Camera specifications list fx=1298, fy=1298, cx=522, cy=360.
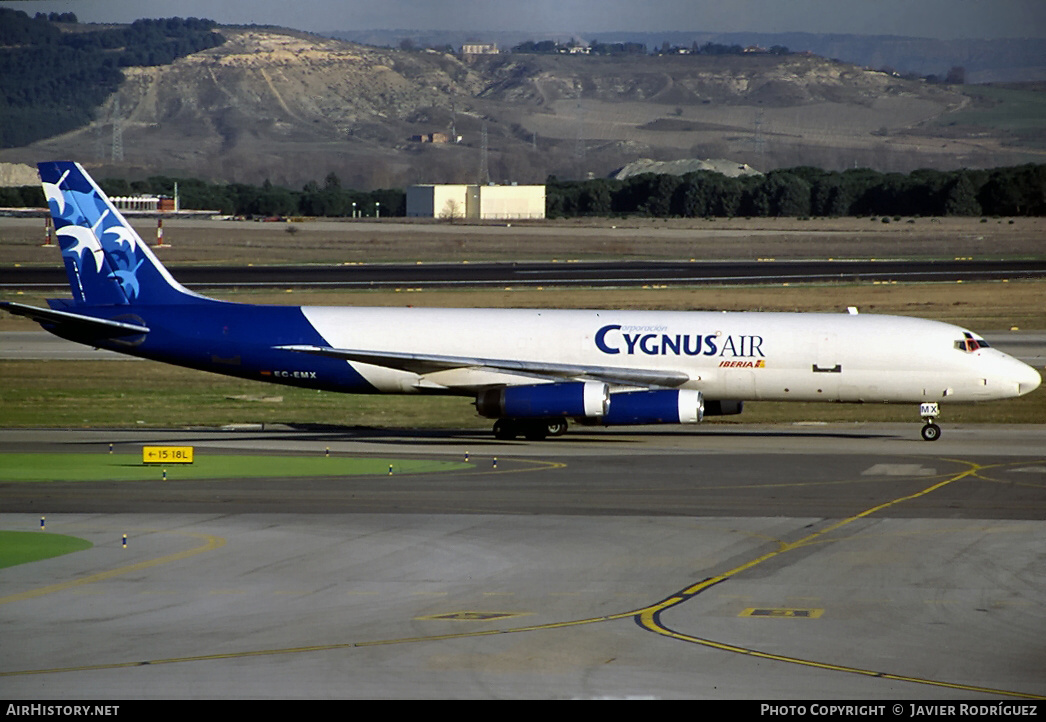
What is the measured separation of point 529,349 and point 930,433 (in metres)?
12.4

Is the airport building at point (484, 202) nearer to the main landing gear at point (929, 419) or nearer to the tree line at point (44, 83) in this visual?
the tree line at point (44, 83)

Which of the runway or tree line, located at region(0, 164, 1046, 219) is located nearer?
the runway

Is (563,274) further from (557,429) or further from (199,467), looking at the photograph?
(199,467)

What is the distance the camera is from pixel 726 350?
39.0 meters

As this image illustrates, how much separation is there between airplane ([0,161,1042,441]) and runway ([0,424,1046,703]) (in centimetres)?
324

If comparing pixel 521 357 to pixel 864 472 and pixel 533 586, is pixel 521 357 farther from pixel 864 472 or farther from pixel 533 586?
pixel 533 586

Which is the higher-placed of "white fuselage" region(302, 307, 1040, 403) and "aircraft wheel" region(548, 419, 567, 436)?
"white fuselage" region(302, 307, 1040, 403)

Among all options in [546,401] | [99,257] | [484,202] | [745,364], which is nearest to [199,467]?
[546,401]

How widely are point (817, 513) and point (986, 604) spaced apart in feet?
26.5

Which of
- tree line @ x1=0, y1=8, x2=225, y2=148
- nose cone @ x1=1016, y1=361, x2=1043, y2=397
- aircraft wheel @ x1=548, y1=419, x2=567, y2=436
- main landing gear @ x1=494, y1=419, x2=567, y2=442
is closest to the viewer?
nose cone @ x1=1016, y1=361, x2=1043, y2=397

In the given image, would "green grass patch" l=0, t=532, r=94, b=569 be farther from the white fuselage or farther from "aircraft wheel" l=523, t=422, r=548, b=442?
"aircraft wheel" l=523, t=422, r=548, b=442

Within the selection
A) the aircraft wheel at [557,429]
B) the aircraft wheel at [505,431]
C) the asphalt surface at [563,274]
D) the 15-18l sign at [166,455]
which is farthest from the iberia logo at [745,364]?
the asphalt surface at [563,274]

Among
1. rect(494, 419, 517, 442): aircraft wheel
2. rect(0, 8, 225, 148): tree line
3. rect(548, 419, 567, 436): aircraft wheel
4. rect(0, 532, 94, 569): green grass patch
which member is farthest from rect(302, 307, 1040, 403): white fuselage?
rect(0, 8, 225, 148): tree line

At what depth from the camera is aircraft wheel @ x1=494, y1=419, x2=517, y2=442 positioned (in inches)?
1601
